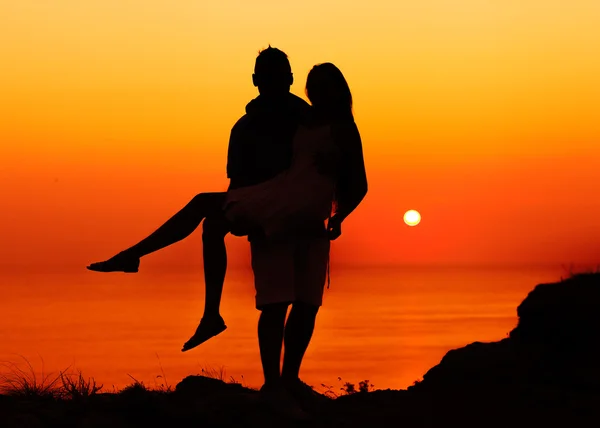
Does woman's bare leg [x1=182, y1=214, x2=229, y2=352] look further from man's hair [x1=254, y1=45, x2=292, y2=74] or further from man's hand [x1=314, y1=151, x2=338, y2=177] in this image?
man's hair [x1=254, y1=45, x2=292, y2=74]

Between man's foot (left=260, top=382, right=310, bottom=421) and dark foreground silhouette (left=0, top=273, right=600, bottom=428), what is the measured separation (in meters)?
0.05

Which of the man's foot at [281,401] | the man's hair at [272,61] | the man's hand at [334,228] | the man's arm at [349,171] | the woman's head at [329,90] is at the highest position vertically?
the man's hair at [272,61]

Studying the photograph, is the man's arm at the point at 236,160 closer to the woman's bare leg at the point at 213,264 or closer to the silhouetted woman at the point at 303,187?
the silhouetted woman at the point at 303,187

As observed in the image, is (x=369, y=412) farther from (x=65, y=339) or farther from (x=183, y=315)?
(x=183, y=315)

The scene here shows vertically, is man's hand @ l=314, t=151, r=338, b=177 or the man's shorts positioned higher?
man's hand @ l=314, t=151, r=338, b=177

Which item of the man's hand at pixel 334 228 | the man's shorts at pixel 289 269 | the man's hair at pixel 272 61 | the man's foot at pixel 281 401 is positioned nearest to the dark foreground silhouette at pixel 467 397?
the man's foot at pixel 281 401

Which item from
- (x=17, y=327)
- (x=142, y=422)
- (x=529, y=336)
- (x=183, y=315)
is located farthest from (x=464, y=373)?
(x=183, y=315)

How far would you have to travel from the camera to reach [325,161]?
7.50m

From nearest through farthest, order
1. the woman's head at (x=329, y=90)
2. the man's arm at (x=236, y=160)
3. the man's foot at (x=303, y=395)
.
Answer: the woman's head at (x=329, y=90) → the man's arm at (x=236, y=160) → the man's foot at (x=303, y=395)

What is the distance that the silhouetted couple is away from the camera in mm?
7516

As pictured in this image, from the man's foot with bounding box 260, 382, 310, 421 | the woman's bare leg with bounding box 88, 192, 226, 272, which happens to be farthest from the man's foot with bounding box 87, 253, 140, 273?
the man's foot with bounding box 260, 382, 310, 421

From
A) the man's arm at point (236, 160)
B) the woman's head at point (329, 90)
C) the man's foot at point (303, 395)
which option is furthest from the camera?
the man's foot at point (303, 395)

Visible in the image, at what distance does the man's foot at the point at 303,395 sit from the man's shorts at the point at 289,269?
614mm

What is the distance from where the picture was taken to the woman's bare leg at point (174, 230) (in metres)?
7.53
